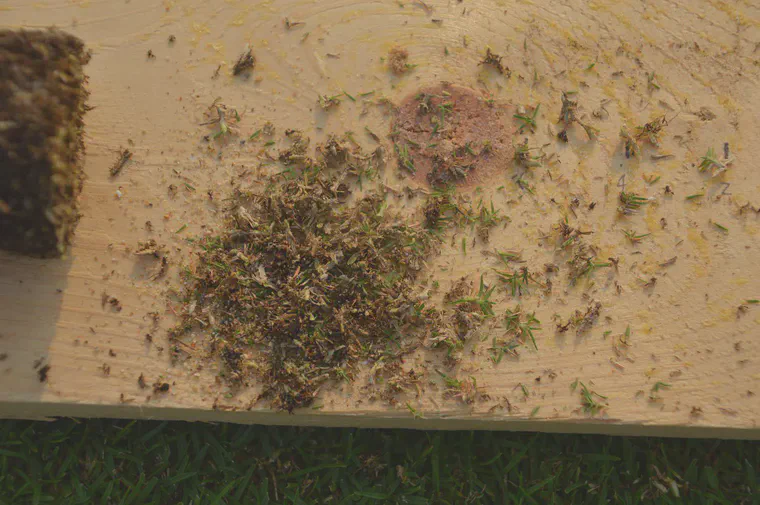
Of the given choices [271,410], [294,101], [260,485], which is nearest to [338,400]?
[271,410]

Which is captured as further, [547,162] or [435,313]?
[547,162]

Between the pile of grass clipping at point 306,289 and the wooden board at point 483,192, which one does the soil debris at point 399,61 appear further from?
the pile of grass clipping at point 306,289

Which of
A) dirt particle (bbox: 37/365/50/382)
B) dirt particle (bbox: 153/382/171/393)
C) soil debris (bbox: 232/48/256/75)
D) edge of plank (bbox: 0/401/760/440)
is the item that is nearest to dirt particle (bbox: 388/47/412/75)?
soil debris (bbox: 232/48/256/75)

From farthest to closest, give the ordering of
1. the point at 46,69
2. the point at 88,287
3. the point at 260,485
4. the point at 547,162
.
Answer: the point at 260,485, the point at 547,162, the point at 88,287, the point at 46,69

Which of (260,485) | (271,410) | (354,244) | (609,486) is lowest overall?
(260,485)

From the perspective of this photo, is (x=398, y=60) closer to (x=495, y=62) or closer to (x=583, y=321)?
(x=495, y=62)

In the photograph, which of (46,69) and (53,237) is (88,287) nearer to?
(53,237)

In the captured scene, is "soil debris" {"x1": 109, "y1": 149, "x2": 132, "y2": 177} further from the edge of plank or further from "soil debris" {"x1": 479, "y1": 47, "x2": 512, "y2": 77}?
"soil debris" {"x1": 479, "y1": 47, "x2": 512, "y2": 77}
